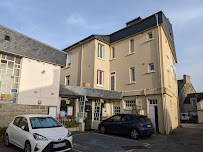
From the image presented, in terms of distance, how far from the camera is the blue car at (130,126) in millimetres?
10057

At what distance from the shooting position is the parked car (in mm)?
5504

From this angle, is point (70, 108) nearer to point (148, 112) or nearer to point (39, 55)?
point (39, 55)

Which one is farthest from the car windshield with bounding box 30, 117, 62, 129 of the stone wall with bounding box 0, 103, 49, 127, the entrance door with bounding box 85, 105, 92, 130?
the entrance door with bounding box 85, 105, 92, 130

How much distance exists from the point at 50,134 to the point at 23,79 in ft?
18.4

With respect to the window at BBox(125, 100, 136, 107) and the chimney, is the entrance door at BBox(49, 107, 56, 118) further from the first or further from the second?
the chimney

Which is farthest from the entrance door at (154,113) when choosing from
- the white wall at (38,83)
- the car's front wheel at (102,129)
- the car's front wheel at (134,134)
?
the white wall at (38,83)

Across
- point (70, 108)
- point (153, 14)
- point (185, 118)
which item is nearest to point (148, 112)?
point (70, 108)

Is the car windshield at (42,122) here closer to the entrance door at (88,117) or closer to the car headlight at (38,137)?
the car headlight at (38,137)

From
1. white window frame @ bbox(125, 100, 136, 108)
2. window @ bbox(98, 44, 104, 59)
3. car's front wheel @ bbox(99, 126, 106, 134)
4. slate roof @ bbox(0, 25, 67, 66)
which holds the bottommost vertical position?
car's front wheel @ bbox(99, 126, 106, 134)

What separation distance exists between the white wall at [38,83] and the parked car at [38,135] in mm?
3266

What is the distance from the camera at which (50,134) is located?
5809mm

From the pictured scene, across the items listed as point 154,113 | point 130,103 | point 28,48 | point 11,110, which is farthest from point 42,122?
point 130,103

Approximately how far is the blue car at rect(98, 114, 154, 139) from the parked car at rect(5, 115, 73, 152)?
207 inches

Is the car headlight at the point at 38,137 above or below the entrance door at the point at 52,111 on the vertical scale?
below
